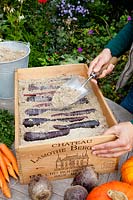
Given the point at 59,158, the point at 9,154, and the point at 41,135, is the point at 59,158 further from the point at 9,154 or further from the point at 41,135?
the point at 9,154

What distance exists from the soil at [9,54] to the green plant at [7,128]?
0.28 m

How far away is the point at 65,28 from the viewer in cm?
328

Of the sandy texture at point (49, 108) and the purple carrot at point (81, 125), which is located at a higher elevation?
the purple carrot at point (81, 125)

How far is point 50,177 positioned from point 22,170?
0.36 ft

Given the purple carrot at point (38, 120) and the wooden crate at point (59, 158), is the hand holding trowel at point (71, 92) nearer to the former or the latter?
the purple carrot at point (38, 120)

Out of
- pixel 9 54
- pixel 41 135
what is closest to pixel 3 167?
pixel 41 135

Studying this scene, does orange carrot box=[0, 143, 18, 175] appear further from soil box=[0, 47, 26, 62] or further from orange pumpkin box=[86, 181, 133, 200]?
soil box=[0, 47, 26, 62]

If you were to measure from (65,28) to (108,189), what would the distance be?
7.64 feet

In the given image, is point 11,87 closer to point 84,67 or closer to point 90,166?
point 84,67

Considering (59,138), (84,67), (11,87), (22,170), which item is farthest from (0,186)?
(84,67)

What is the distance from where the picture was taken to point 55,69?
1.72m

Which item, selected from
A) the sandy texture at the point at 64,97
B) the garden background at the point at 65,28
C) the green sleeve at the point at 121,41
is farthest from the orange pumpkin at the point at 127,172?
the garden background at the point at 65,28

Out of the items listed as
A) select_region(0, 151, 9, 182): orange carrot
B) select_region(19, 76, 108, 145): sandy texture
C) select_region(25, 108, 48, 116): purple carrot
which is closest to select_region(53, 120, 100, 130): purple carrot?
select_region(19, 76, 108, 145): sandy texture

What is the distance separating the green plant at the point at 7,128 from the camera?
1.46 m
